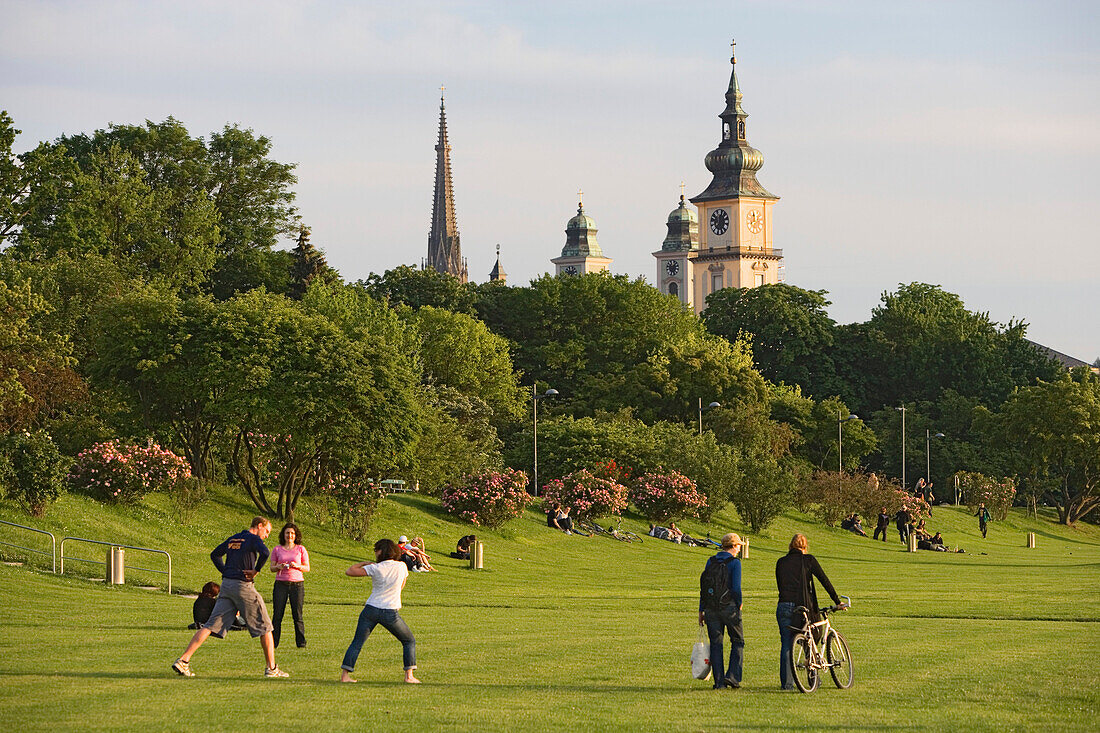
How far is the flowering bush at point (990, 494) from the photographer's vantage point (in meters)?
84.1

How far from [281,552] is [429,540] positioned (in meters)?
27.4

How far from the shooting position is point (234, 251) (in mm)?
Answer: 80312

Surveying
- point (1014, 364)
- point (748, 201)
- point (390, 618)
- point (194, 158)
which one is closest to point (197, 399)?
point (390, 618)

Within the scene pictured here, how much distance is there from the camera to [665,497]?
58344 millimetres

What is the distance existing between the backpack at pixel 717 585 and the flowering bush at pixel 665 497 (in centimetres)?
4218

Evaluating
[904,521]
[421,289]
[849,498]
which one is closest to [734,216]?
[421,289]

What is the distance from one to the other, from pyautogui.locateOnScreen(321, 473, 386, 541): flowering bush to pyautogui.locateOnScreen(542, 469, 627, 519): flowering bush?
12.4m

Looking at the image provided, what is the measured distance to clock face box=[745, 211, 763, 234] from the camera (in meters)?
186

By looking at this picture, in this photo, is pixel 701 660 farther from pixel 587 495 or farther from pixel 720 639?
pixel 587 495

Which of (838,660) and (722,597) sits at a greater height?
(722,597)

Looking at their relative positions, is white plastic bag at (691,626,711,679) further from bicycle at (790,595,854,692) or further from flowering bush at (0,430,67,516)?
flowering bush at (0,430,67,516)

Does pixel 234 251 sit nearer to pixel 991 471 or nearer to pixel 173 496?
pixel 173 496

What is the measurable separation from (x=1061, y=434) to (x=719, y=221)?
100227 millimetres

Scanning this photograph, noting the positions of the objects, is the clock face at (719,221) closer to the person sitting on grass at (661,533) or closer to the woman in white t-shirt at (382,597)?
the person sitting on grass at (661,533)
